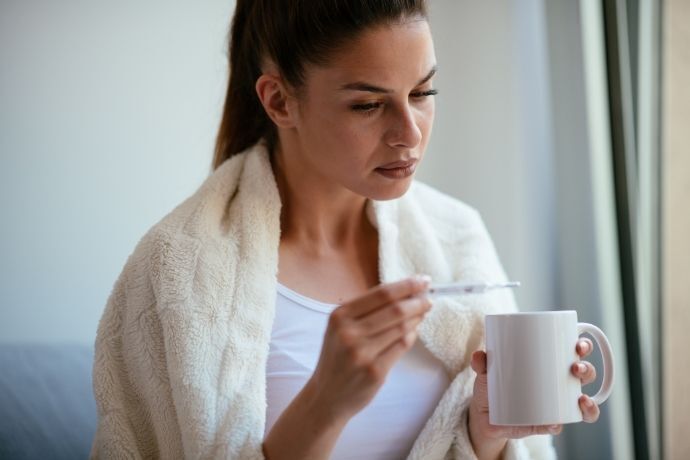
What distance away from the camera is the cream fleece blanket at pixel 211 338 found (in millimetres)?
1179

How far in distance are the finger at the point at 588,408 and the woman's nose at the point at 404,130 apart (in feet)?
1.38

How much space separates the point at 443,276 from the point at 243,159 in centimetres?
40

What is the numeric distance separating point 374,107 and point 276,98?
0.63 ft

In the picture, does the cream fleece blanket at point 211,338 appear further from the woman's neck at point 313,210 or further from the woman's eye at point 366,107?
the woman's eye at point 366,107

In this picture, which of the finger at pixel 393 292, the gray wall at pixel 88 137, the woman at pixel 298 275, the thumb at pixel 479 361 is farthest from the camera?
the gray wall at pixel 88 137

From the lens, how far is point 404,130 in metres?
1.16

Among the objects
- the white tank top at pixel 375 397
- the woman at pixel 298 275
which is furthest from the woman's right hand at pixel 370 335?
the white tank top at pixel 375 397

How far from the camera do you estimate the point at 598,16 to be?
180 cm

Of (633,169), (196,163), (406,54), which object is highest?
(406,54)

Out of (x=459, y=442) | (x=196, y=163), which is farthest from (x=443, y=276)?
(x=196, y=163)

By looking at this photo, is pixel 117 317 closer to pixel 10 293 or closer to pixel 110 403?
pixel 110 403

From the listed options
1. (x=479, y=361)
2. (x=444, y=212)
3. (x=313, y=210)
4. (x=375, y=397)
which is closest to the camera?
(x=479, y=361)

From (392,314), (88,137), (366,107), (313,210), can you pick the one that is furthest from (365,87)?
(88,137)

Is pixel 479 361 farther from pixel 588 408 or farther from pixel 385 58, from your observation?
pixel 385 58
